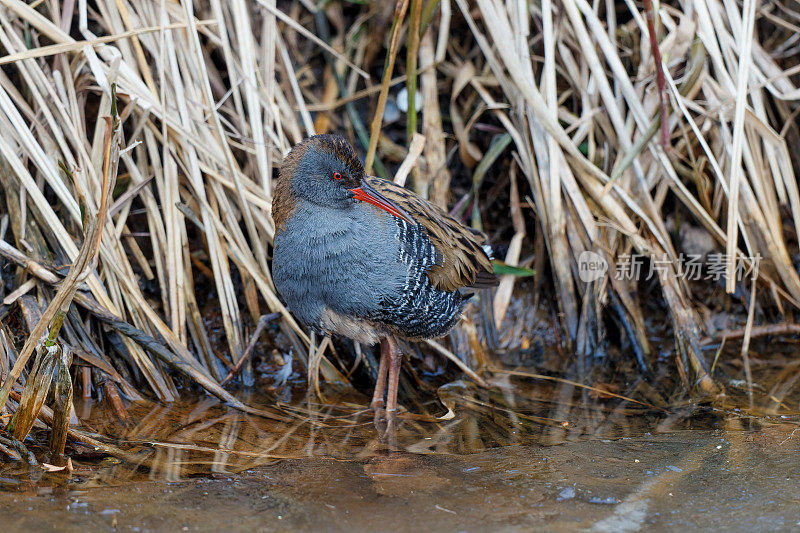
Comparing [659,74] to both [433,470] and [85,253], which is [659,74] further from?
[85,253]

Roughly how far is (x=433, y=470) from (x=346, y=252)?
0.93 meters

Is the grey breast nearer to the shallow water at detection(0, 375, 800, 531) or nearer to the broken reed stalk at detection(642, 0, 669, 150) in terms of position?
the shallow water at detection(0, 375, 800, 531)

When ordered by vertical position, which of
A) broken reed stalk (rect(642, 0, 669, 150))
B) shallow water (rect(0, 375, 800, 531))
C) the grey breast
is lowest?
shallow water (rect(0, 375, 800, 531))

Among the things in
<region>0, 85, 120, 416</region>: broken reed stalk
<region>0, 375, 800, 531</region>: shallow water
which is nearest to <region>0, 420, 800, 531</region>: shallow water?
<region>0, 375, 800, 531</region>: shallow water

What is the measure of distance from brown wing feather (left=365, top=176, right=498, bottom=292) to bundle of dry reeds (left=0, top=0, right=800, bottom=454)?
1.30 ft

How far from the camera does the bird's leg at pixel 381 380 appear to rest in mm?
3422

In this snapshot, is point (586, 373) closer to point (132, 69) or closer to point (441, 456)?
point (441, 456)

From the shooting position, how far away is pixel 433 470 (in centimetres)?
254

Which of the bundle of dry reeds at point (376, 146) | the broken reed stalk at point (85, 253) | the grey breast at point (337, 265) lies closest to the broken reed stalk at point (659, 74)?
the bundle of dry reeds at point (376, 146)

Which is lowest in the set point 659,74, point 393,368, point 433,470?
point 433,470

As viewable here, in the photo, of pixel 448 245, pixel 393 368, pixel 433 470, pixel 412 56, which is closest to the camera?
pixel 433 470

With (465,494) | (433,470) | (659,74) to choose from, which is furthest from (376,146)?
(465,494)

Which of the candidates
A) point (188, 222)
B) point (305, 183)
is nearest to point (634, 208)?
point (305, 183)

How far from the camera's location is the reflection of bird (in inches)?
119
